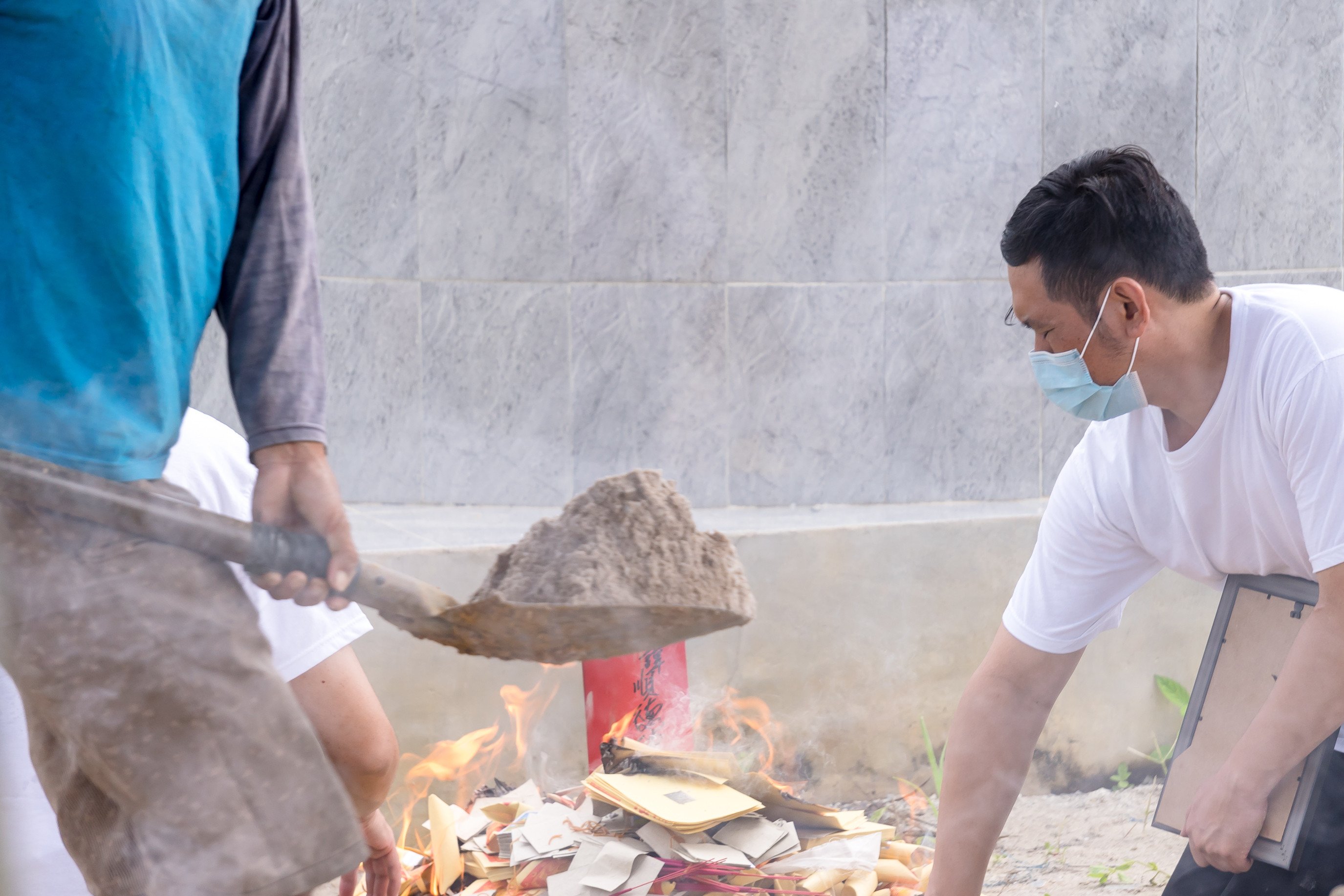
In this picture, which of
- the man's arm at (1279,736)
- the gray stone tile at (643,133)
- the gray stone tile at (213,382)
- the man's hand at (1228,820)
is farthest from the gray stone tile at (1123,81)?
the gray stone tile at (213,382)

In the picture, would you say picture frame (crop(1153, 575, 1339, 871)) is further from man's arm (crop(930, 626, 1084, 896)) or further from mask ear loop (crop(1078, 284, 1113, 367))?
mask ear loop (crop(1078, 284, 1113, 367))

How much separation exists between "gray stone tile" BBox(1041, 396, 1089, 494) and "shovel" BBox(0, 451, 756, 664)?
2.71 meters

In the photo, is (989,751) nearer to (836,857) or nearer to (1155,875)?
(836,857)

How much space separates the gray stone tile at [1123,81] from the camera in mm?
3867

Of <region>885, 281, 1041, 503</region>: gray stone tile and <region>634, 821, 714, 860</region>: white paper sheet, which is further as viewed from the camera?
<region>885, 281, 1041, 503</region>: gray stone tile

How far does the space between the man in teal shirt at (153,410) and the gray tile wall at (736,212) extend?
169 cm

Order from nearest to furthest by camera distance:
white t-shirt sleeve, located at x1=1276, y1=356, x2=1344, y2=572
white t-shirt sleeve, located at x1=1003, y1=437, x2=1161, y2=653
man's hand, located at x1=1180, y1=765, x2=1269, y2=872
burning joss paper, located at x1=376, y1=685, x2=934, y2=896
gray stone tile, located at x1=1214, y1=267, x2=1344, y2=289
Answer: white t-shirt sleeve, located at x1=1276, y1=356, x2=1344, y2=572 < man's hand, located at x1=1180, y1=765, x2=1269, y2=872 < white t-shirt sleeve, located at x1=1003, y1=437, x2=1161, y2=653 < burning joss paper, located at x1=376, y1=685, x2=934, y2=896 < gray stone tile, located at x1=1214, y1=267, x2=1344, y2=289

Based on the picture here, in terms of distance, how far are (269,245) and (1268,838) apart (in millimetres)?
1898

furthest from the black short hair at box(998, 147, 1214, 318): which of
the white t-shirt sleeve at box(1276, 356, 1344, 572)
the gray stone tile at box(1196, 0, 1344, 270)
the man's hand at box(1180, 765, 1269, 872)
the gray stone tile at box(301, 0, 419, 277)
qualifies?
the gray stone tile at box(1196, 0, 1344, 270)

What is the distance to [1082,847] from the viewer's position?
10.6 feet

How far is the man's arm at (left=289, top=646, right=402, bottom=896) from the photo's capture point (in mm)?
1928

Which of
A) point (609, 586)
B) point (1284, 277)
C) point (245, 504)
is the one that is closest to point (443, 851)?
point (245, 504)

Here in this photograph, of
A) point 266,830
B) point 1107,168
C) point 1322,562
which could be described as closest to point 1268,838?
point 1322,562

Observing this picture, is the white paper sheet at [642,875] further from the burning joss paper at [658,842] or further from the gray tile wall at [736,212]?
the gray tile wall at [736,212]
